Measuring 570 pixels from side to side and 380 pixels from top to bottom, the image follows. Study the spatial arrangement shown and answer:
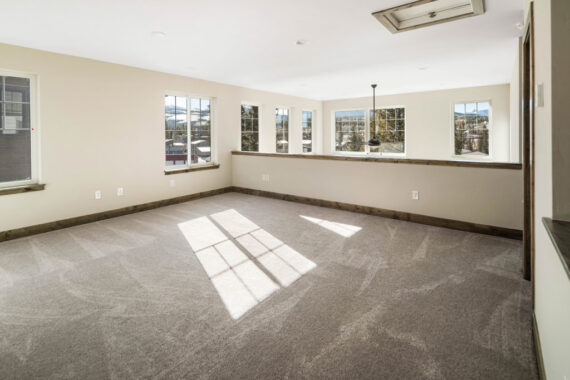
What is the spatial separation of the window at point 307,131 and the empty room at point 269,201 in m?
1.79

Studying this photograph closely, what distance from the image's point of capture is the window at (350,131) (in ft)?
29.4

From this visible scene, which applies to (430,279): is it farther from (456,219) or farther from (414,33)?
(414,33)

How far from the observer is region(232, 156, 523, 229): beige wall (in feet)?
12.5

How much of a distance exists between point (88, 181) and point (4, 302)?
251 centimetres

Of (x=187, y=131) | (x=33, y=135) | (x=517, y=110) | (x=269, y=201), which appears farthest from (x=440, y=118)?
(x=33, y=135)

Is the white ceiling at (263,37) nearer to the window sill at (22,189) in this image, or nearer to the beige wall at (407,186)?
the beige wall at (407,186)

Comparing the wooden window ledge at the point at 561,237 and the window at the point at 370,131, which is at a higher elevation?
the window at the point at 370,131

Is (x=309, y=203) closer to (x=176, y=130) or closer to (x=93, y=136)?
(x=176, y=130)

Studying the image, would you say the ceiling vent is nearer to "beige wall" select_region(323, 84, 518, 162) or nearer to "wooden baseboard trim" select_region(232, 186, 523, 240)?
"wooden baseboard trim" select_region(232, 186, 523, 240)

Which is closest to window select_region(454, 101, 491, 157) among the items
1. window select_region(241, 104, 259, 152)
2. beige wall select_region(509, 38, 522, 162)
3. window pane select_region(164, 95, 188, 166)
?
beige wall select_region(509, 38, 522, 162)

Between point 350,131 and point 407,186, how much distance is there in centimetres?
491

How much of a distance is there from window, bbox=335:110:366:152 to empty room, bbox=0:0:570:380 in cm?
180

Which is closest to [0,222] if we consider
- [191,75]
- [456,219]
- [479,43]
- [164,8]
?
[164,8]

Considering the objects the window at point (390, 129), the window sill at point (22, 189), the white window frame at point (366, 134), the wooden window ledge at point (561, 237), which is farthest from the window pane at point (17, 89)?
the window at point (390, 129)
